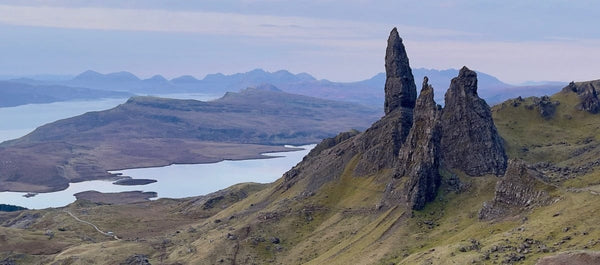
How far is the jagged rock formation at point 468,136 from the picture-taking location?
176 meters

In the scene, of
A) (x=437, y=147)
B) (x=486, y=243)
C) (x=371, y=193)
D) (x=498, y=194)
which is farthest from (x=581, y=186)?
(x=371, y=193)

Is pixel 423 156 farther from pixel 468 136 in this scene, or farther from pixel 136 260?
pixel 136 260

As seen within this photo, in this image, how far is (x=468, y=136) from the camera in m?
182

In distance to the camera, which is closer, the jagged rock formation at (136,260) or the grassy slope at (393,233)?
the grassy slope at (393,233)

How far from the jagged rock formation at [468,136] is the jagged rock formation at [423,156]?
6361mm

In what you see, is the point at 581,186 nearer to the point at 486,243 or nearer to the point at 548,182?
the point at 548,182

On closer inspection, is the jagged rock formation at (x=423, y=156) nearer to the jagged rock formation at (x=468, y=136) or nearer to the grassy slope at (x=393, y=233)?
the grassy slope at (x=393, y=233)

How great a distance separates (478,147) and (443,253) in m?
66.1

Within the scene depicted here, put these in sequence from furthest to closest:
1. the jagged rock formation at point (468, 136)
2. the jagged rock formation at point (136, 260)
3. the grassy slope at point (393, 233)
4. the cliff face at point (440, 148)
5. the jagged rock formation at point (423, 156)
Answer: the jagged rock formation at point (136, 260) < the jagged rock formation at point (468, 136) < the cliff face at point (440, 148) < the jagged rock formation at point (423, 156) < the grassy slope at point (393, 233)

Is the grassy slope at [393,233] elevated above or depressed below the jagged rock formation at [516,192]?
below

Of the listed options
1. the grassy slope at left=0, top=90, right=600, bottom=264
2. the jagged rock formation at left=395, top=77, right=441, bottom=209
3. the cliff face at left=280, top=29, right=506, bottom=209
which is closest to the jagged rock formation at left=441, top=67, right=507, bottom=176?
the cliff face at left=280, top=29, right=506, bottom=209

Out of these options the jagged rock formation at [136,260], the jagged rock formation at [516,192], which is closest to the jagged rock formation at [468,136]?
the jagged rock formation at [516,192]

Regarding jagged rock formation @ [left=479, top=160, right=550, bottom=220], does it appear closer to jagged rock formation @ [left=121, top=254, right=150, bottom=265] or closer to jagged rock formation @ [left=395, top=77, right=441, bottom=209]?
jagged rock formation @ [left=395, top=77, right=441, bottom=209]

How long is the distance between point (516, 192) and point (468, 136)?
47428 millimetres
